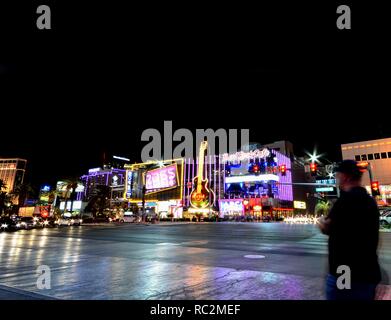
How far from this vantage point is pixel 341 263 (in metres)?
2.92

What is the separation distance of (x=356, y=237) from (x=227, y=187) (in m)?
94.4

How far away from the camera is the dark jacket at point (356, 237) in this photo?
2.85 m

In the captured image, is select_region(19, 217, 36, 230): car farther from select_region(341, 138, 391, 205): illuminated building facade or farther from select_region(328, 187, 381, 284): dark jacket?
select_region(341, 138, 391, 205): illuminated building facade

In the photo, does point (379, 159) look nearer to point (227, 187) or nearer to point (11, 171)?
point (227, 187)

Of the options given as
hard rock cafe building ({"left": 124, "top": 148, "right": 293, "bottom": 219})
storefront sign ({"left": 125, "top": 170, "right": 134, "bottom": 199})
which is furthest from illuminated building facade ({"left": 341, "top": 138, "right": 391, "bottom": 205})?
storefront sign ({"left": 125, "top": 170, "right": 134, "bottom": 199})

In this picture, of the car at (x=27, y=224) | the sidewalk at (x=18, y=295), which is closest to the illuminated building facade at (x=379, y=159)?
the car at (x=27, y=224)

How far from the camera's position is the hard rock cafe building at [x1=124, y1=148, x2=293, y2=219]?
87500 millimetres

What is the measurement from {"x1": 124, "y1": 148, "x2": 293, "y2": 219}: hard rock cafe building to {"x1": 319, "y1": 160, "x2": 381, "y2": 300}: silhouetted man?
73.7 metres

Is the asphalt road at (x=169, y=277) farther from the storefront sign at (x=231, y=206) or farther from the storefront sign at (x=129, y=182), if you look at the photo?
the storefront sign at (x=129, y=182)

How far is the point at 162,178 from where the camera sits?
9219 centimetres

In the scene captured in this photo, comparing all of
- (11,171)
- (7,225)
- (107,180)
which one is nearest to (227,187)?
(7,225)

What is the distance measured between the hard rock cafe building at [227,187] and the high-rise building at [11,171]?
95.5 metres
